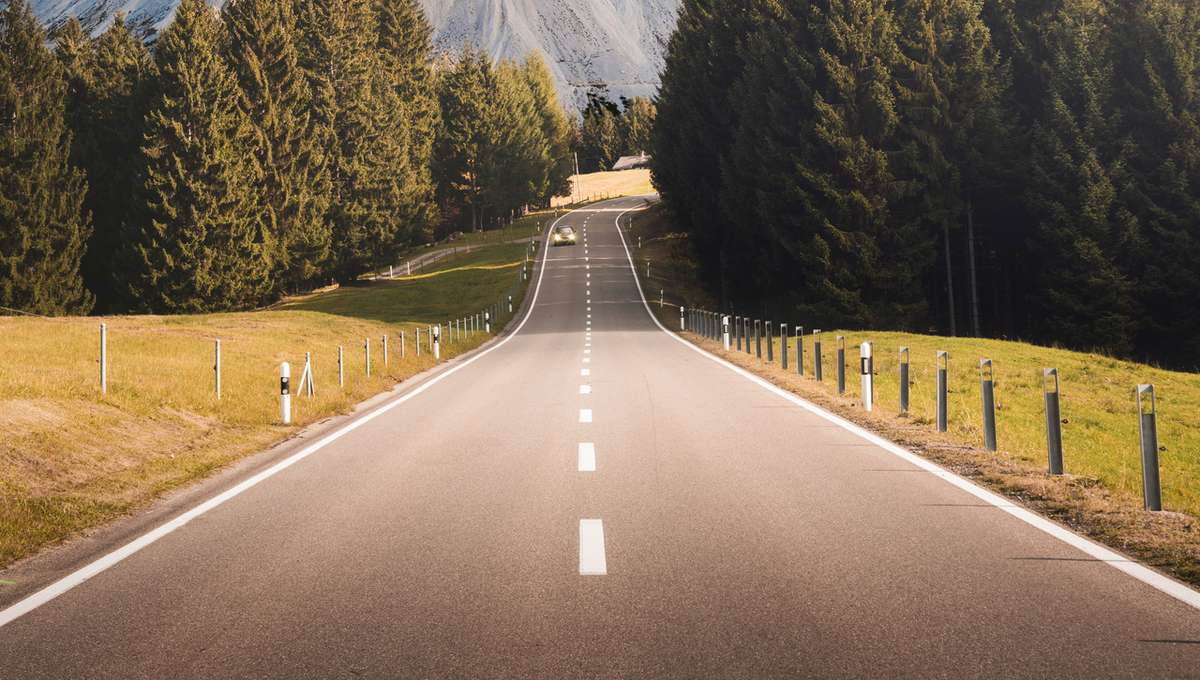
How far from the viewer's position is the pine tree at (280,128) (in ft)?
211

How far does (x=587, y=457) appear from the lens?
11.6 meters

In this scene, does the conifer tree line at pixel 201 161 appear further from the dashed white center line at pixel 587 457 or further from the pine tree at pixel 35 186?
the dashed white center line at pixel 587 457

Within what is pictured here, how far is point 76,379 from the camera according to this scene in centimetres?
1686

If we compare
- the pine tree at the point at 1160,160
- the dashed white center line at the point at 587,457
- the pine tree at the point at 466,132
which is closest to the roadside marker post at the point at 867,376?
the dashed white center line at the point at 587,457

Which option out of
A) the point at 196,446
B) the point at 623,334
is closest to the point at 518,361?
the point at 623,334

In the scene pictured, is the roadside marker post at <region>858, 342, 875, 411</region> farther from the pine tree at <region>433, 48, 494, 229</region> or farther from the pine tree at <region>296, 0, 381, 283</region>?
the pine tree at <region>433, 48, 494, 229</region>

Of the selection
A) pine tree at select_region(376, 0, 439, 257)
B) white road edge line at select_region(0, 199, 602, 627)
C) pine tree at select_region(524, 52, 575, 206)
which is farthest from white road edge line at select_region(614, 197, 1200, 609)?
pine tree at select_region(524, 52, 575, 206)

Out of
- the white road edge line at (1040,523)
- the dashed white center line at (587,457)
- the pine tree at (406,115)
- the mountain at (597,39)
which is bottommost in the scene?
the white road edge line at (1040,523)

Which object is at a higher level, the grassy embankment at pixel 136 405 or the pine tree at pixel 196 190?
the pine tree at pixel 196 190

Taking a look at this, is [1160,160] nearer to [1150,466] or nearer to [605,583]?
[1150,466]

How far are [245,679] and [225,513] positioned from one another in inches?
177

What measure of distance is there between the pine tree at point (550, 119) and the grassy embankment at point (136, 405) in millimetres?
105700

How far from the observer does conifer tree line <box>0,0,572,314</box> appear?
5231 centimetres

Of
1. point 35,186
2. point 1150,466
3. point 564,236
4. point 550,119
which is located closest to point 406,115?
point 564,236
